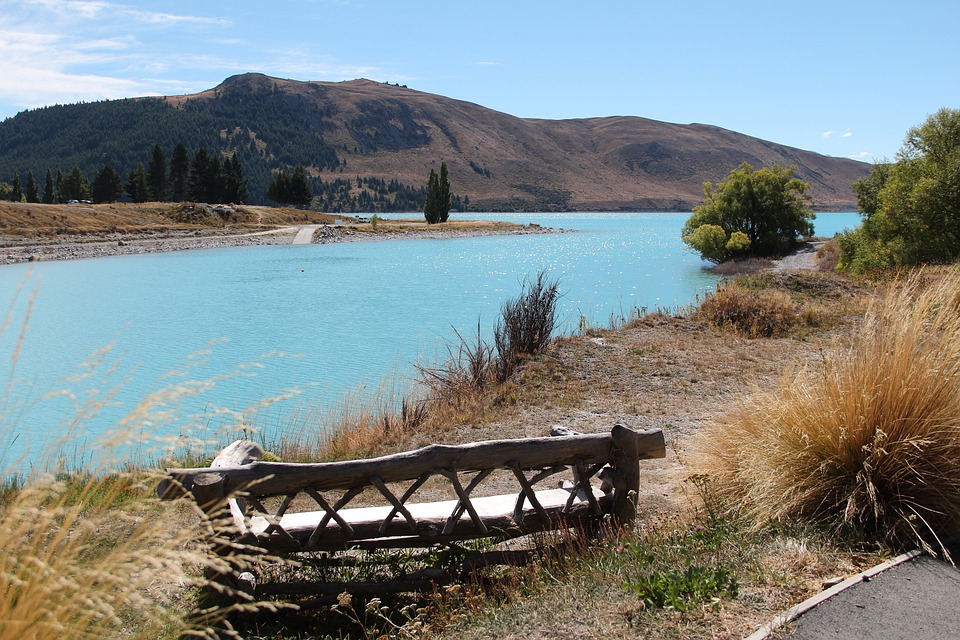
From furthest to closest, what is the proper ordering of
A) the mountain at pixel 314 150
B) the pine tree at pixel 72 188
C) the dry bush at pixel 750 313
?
1. the mountain at pixel 314 150
2. the pine tree at pixel 72 188
3. the dry bush at pixel 750 313

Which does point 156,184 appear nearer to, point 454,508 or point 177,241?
point 177,241

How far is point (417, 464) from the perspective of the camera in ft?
13.8

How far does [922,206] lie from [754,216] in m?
19.3

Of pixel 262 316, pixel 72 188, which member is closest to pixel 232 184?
pixel 72 188

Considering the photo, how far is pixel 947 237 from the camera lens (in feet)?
64.3

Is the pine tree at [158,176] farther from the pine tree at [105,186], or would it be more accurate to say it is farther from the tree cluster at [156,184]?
the pine tree at [105,186]

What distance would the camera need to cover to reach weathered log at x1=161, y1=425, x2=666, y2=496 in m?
3.94

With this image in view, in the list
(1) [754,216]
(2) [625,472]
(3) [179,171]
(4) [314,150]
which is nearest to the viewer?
(2) [625,472]

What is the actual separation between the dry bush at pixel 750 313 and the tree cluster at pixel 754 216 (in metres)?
24.5

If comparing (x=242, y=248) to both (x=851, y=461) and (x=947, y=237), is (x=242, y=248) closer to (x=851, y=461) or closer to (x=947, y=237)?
(x=947, y=237)

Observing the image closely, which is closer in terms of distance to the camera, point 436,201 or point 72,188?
point 72,188

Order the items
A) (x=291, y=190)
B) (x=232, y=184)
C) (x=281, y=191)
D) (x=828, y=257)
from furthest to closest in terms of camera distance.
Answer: (x=291, y=190)
(x=281, y=191)
(x=232, y=184)
(x=828, y=257)

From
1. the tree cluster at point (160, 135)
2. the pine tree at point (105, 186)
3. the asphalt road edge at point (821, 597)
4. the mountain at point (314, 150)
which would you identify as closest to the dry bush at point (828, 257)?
the asphalt road edge at point (821, 597)

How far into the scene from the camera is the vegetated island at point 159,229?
42031mm
